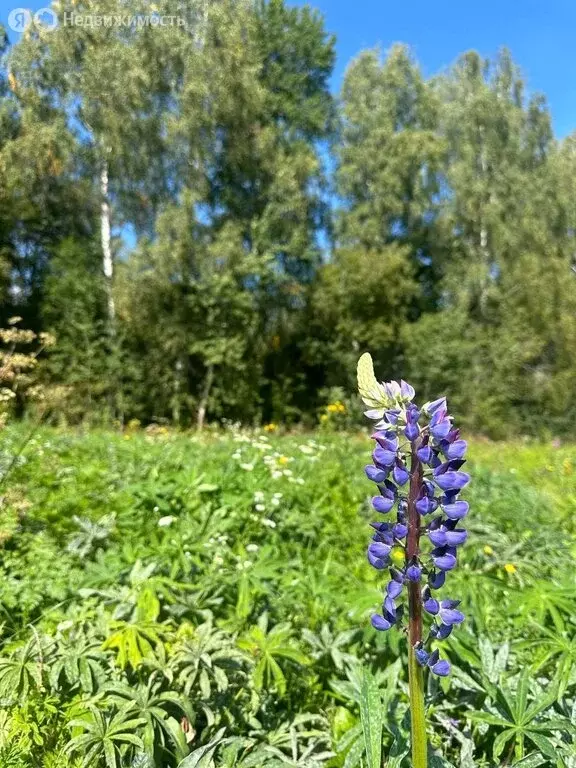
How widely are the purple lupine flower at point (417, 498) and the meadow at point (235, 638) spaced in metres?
0.44

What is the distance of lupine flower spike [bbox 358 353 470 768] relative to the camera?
115cm

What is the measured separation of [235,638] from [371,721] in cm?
77

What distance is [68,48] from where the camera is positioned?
13.3 metres

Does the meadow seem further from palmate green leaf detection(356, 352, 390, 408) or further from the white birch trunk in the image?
the white birch trunk

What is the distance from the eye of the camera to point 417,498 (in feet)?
3.79

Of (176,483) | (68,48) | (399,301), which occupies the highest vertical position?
(68,48)

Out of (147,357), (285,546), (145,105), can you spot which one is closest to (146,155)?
(145,105)

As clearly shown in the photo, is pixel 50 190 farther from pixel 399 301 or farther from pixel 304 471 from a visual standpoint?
pixel 304 471

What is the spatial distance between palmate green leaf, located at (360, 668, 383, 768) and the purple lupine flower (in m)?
0.35

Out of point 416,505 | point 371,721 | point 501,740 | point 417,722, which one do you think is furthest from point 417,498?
point 501,740

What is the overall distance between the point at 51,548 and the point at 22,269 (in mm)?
14886

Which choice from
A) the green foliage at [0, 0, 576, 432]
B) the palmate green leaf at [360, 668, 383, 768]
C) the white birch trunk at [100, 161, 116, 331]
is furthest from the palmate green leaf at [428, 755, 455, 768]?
the white birch trunk at [100, 161, 116, 331]

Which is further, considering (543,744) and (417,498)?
(543,744)

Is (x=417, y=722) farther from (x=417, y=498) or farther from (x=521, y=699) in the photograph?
(x=521, y=699)
